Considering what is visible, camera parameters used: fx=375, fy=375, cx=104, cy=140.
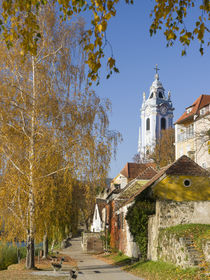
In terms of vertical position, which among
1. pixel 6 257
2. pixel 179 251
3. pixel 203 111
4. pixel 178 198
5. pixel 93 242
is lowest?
pixel 93 242

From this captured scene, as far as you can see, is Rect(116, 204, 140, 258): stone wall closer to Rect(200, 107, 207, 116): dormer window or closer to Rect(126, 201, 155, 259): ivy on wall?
Rect(126, 201, 155, 259): ivy on wall

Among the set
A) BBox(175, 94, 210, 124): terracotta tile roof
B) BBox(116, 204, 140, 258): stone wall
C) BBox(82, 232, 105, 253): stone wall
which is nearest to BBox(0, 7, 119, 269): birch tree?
BBox(116, 204, 140, 258): stone wall

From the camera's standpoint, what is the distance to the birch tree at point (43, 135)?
16.8m

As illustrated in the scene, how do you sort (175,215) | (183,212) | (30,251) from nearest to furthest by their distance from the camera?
(30,251) < (175,215) < (183,212)

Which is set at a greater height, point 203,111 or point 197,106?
point 197,106

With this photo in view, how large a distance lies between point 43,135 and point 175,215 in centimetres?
864

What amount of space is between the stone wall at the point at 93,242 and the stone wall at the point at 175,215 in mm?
21962

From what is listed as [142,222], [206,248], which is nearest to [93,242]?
[142,222]

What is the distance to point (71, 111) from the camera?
17766 millimetres

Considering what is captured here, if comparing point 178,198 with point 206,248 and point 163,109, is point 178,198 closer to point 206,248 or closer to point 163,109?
point 206,248

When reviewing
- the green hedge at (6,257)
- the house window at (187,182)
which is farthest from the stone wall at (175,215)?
the green hedge at (6,257)

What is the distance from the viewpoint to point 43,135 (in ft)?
55.9

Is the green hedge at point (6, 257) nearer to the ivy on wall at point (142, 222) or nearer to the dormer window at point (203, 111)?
the ivy on wall at point (142, 222)

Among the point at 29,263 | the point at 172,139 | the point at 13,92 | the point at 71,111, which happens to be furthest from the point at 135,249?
the point at 172,139
